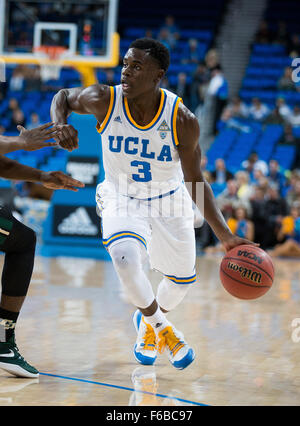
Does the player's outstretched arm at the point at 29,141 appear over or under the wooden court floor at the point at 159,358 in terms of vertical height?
over

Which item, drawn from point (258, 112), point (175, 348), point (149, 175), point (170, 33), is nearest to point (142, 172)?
point (149, 175)

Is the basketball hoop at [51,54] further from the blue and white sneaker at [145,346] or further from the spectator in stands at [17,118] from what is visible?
the blue and white sneaker at [145,346]

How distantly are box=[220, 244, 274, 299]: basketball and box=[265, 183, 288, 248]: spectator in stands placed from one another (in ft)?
26.3

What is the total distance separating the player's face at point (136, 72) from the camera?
13.8 ft

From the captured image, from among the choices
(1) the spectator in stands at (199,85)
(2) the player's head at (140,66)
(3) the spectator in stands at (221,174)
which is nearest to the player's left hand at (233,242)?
(2) the player's head at (140,66)

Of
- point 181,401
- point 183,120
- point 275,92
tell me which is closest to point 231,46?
point 275,92

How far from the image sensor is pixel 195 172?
14.2 feet

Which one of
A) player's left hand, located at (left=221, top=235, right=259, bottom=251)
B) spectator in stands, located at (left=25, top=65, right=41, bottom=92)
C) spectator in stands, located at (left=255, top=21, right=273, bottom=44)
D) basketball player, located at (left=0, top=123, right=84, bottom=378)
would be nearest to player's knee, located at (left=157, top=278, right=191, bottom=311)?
player's left hand, located at (left=221, top=235, right=259, bottom=251)

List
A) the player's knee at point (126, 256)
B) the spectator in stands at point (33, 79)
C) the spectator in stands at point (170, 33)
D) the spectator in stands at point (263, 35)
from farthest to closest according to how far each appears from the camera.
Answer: the spectator in stands at point (263, 35)
the spectator in stands at point (170, 33)
the spectator in stands at point (33, 79)
the player's knee at point (126, 256)

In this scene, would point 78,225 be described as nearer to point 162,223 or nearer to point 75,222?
point 75,222

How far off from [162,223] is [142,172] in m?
0.37

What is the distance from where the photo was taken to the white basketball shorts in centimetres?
429

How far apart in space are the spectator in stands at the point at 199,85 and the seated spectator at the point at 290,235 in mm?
4439

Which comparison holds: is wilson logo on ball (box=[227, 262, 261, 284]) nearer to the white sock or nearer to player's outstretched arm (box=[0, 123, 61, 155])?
the white sock
